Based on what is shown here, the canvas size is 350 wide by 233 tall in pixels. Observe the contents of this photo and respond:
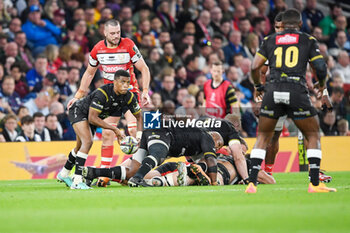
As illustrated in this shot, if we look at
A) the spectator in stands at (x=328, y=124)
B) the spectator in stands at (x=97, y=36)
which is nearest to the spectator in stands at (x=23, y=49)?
the spectator in stands at (x=97, y=36)

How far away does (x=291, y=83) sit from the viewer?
318 inches

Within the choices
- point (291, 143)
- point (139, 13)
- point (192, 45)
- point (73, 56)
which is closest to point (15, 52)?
point (73, 56)

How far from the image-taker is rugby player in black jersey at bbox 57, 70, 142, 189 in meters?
10.2

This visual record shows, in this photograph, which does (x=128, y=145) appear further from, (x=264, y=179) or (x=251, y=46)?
(x=251, y=46)

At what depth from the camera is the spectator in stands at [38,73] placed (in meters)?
16.5

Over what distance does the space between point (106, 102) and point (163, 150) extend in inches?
45.4

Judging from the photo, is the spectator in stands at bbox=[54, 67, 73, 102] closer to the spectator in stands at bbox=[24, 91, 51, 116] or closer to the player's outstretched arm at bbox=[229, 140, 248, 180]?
the spectator in stands at bbox=[24, 91, 51, 116]

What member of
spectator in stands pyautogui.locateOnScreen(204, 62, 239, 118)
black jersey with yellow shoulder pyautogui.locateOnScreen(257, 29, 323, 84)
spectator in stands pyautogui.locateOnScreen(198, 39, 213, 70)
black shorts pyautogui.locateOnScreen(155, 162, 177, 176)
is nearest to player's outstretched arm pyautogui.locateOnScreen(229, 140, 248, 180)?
black shorts pyautogui.locateOnScreen(155, 162, 177, 176)

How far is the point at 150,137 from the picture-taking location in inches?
424

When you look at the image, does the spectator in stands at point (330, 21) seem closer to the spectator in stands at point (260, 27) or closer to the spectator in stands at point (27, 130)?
the spectator in stands at point (260, 27)

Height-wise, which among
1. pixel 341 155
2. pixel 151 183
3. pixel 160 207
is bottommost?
pixel 341 155

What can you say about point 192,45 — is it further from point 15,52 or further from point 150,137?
point 150,137

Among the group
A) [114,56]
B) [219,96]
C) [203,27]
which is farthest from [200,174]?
[203,27]

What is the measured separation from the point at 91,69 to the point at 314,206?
6416mm
